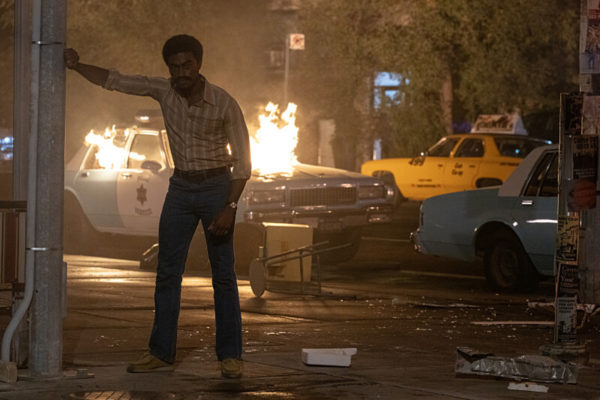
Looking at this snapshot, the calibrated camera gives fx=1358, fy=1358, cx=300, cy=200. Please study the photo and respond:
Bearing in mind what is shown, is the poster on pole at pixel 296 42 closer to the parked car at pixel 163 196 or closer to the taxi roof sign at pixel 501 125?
the taxi roof sign at pixel 501 125

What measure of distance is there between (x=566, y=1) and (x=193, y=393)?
30.1m

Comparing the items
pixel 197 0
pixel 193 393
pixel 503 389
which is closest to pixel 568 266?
pixel 503 389

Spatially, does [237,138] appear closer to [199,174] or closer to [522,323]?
[199,174]

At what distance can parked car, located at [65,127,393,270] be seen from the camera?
49.8ft

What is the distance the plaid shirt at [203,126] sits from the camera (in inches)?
294

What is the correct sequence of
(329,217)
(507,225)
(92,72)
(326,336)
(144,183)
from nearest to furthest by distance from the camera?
(92,72) < (326,336) < (507,225) < (329,217) < (144,183)

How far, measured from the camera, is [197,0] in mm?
35094

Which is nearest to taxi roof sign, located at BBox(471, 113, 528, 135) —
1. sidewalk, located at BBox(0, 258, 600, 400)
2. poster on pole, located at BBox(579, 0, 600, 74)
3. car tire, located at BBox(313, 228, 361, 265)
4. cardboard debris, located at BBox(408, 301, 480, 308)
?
car tire, located at BBox(313, 228, 361, 265)

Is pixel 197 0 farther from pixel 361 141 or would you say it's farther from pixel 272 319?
pixel 272 319

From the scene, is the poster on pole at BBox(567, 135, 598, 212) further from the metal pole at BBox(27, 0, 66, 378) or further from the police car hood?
the police car hood

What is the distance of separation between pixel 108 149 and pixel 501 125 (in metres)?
13.8

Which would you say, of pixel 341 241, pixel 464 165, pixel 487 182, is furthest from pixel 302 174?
pixel 464 165

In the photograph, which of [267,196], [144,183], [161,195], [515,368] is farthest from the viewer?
[144,183]

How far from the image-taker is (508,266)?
13297 millimetres
